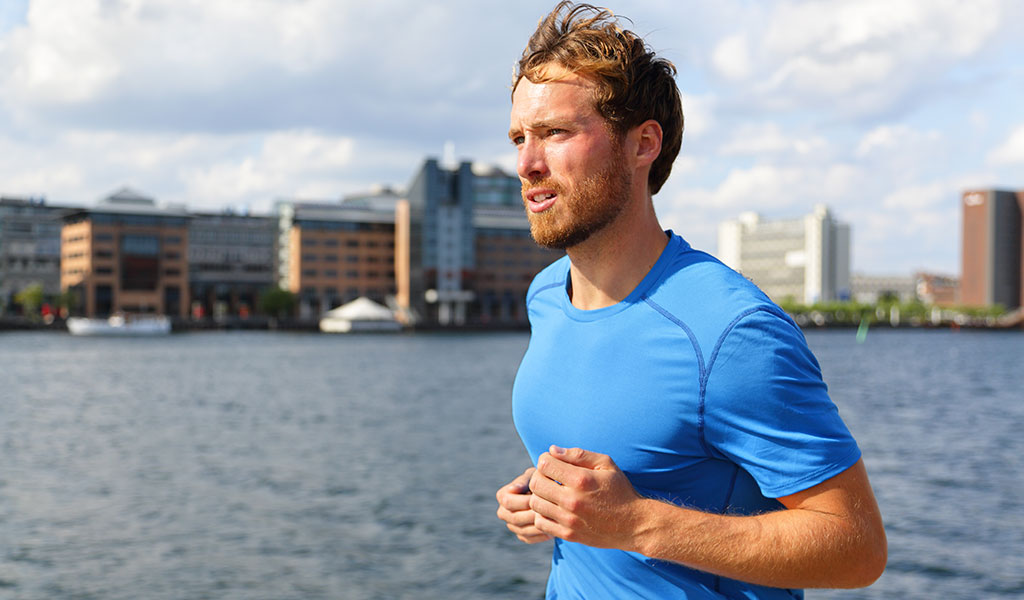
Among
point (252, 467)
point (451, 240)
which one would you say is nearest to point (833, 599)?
point (252, 467)

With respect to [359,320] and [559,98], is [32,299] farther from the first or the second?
[559,98]

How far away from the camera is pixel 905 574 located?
13.4m

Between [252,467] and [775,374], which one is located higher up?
[775,374]

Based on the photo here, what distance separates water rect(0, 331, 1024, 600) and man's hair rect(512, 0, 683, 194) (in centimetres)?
1116

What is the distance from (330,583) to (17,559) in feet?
16.5

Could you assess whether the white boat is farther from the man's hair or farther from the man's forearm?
the man's forearm

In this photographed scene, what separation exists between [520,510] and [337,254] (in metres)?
139

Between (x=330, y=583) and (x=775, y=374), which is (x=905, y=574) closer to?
(x=330, y=583)

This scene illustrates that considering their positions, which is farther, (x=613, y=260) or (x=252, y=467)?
(x=252, y=467)

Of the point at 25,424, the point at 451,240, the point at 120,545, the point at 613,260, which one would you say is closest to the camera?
the point at 613,260

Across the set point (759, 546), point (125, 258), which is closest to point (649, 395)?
point (759, 546)

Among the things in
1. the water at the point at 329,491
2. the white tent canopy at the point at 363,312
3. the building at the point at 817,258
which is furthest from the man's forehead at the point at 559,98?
the building at the point at 817,258

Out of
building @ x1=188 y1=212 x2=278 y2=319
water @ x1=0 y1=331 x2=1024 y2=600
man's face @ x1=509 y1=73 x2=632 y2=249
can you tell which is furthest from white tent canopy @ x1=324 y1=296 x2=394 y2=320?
man's face @ x1=509 y1=73 x2=632 y2=249

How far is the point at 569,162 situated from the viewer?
1.90 meters
